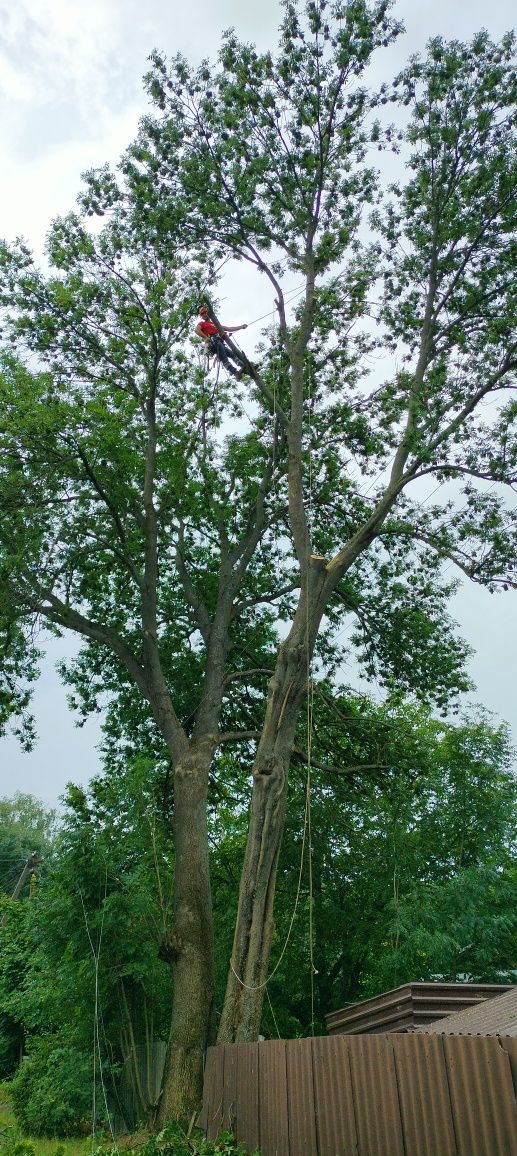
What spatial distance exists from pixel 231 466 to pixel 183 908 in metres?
6.85

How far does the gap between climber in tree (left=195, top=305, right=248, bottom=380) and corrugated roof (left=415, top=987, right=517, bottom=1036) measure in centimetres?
807

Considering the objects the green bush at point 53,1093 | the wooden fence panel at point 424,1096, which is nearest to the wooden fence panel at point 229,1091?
the wooden fence panel at point 424,1096

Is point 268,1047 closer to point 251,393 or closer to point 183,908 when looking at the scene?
point 183,908

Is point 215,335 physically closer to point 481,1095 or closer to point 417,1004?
point 417,1004

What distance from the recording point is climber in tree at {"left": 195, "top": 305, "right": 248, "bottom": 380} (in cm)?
1166

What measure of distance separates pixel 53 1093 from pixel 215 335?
1166 cm

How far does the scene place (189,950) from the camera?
11.2 meters

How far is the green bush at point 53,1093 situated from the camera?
12.8 m

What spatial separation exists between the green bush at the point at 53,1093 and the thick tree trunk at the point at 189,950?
8.77 ft

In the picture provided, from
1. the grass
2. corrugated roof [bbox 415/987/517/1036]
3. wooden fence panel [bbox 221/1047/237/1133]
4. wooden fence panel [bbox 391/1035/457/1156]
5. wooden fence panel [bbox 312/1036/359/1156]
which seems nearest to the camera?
wooden fence panel [bbox 391/1035/457/1156]

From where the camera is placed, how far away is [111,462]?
13.4 meters

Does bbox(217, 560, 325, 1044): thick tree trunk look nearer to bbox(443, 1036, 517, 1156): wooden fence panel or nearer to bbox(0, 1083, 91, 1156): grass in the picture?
bbox(0, 1083, 91, 1156): grass

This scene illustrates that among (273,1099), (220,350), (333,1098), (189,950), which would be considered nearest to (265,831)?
(189,950)

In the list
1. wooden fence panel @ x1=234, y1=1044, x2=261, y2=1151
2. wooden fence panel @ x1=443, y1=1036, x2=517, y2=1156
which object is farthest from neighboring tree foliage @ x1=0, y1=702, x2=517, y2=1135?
wooden fence panel @ x1=443, y1=1036, x2=517, y2=1156
